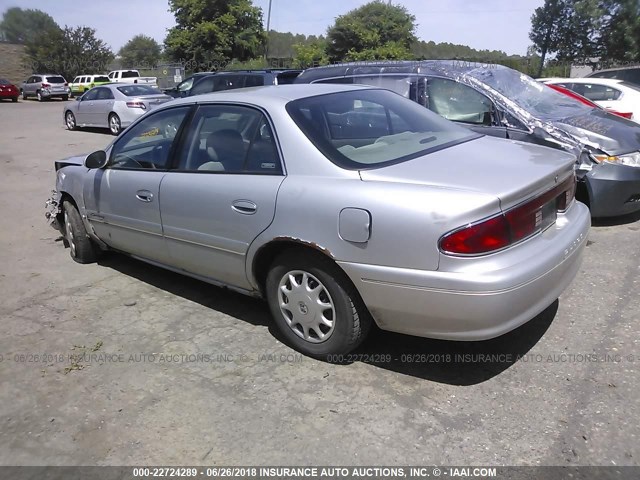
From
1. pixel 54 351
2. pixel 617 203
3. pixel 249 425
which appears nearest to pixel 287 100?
pixel 249 425

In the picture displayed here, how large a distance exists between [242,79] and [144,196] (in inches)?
322

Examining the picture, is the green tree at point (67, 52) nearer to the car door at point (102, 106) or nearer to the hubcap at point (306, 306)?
the car door at point (102, 106)

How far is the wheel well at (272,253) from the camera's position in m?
3.10

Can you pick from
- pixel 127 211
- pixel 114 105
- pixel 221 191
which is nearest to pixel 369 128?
pixel 221 191

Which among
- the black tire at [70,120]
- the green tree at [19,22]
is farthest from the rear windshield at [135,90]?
the green tree at [19,22]

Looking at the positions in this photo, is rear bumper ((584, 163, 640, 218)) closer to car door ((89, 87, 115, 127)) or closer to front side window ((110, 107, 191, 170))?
front side window ((110, 107, 191, 170))

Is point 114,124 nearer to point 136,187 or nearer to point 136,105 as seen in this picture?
point 136,105

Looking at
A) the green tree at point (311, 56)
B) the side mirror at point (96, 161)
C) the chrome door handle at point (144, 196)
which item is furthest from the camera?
the green tree at point (311, 56)

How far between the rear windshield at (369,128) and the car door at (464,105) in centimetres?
191

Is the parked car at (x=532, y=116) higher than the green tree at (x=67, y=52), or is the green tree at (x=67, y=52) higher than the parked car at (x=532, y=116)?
the green tree at (x=67, y=52)

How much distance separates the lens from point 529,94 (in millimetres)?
6309

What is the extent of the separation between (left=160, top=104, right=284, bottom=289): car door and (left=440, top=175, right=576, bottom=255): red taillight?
1.13 m

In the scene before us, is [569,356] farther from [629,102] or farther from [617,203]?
[629,102]

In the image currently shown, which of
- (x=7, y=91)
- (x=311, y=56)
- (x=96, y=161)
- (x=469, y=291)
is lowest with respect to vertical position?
(x=469, y=291)
